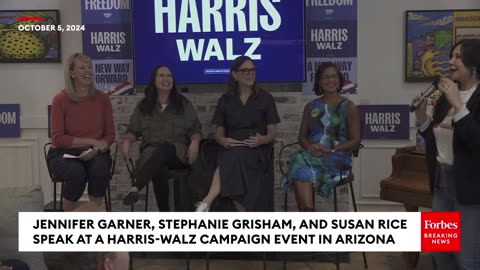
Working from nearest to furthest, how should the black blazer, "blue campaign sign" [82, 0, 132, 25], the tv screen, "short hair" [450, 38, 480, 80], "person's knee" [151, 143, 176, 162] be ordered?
the black blazer → "short hair" [450, 38, 480, 80] → "person's knee" [151, 143, 176, 162] → the tv screen → "blue campaign sign" [82, 0, 132, 25]

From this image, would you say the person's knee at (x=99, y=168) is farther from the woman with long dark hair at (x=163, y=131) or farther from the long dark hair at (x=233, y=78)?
the long dark hair at (x=233, y=78)

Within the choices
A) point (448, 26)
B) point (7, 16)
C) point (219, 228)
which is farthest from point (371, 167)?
point (7, 16)

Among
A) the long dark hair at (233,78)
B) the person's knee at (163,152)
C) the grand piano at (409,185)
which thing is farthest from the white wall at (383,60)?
the person's knee at (163,152)

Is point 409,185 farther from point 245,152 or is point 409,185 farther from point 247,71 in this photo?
point 247,71

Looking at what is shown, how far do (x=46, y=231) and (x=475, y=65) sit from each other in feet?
6.86

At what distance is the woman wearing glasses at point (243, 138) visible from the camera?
3936 mm

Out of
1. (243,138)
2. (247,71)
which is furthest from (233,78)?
(243,138)

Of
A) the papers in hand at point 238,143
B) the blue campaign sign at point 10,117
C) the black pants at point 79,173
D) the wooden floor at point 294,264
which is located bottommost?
the wooden floor at point 294,264

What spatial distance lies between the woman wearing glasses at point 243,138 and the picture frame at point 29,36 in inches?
72.8

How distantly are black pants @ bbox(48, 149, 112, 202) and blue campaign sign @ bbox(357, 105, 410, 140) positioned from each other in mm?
2210

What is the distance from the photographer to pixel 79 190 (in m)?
3.92

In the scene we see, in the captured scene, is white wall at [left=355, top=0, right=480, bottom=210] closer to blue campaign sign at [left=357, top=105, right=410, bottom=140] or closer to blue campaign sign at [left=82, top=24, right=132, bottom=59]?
blue campaign sign at [left=357, top=105, right=410, bottom=140]

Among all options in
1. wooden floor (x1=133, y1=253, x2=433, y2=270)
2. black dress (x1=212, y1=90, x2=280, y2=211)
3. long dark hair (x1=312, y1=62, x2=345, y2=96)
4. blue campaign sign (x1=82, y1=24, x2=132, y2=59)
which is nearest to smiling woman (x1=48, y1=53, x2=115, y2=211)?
blue campaign sign (x1=82, y1=24, x2=132, y2=59)

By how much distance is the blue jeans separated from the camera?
258 cm
